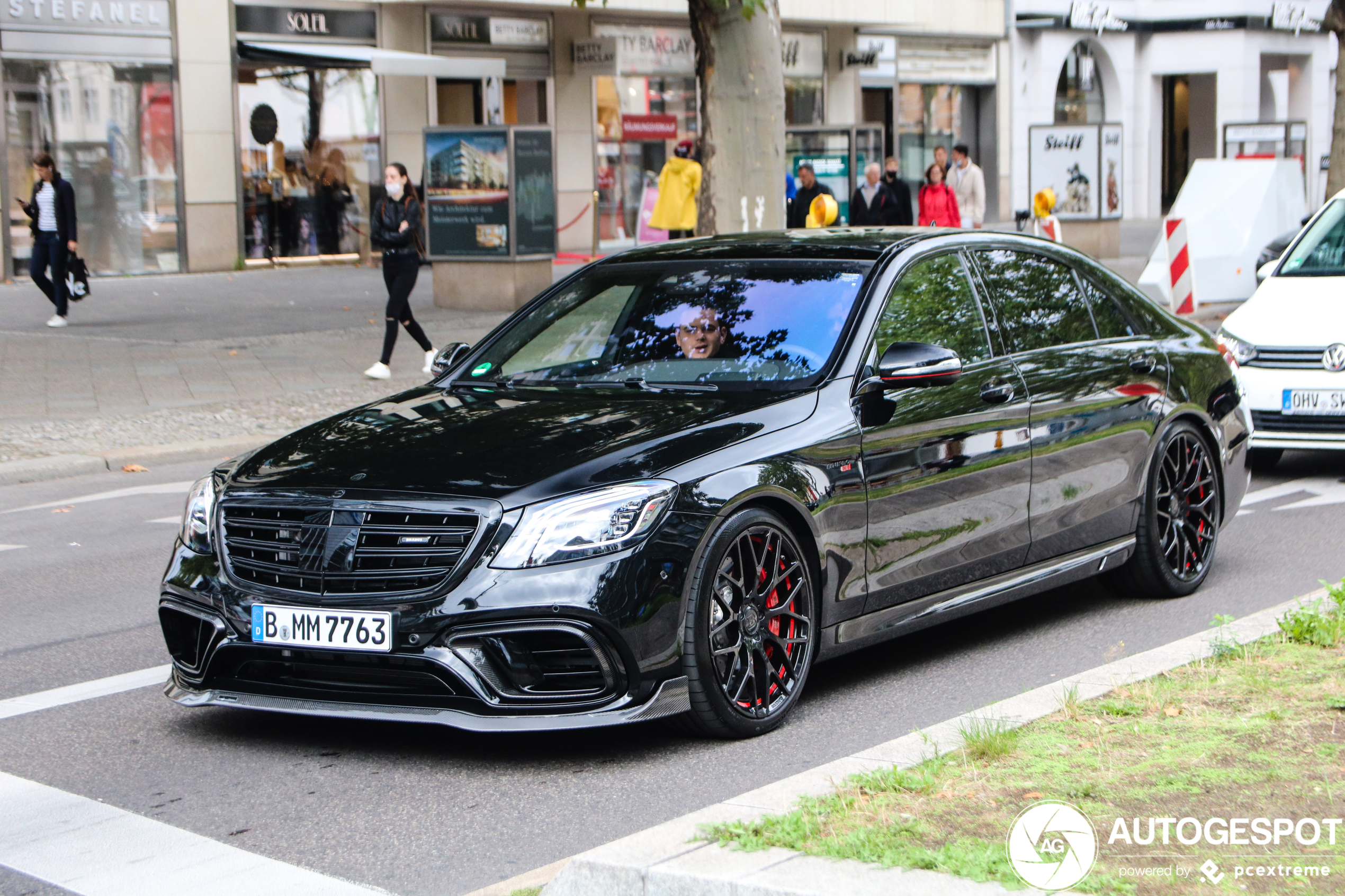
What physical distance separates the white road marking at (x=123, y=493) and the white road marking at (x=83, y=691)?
439 centimetres

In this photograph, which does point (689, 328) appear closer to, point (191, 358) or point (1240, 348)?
point (1240, 348)

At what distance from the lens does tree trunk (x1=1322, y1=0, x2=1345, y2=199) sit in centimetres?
2453

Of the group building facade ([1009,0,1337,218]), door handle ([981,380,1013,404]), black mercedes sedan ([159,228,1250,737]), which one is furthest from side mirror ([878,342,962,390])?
building facade ([1009,0,1337,218])

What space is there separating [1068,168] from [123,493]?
64.2 ft

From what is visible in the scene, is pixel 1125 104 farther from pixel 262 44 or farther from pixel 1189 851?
pixel 1189 851

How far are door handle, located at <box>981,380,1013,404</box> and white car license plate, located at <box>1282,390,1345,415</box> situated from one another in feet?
14.1

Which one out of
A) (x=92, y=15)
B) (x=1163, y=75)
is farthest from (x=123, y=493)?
(x=1163, y=75)

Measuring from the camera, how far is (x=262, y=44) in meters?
26.6

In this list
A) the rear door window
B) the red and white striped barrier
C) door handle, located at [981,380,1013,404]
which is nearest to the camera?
door handle, located at [981,380,1013,404]

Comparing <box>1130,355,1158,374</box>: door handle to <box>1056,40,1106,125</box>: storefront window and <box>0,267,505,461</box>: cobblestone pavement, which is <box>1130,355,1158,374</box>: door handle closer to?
<box>0,267,505,461</box>: cobblestone pavement

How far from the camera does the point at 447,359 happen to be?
22.0 ft

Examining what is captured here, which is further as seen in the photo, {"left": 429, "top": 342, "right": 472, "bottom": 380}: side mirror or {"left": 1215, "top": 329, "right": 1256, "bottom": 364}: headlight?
→ {"left": 1215, "top": 329, "right": 1256, "bottom": 364}: headlight

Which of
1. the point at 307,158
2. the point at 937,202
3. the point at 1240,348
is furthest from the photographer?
the point at 307,158

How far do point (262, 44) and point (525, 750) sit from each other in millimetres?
23230
